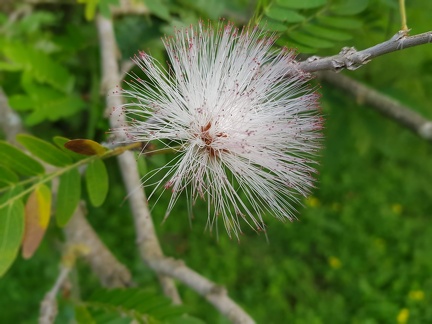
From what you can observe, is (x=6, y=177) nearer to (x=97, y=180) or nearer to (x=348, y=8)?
(x=97, y=180)

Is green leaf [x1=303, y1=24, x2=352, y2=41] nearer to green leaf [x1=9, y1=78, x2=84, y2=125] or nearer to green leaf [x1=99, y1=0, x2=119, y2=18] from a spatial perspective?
green leaf [x1=99, y1=0, x2=119, y2=18]

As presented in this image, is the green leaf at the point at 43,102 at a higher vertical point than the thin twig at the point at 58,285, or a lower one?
higher

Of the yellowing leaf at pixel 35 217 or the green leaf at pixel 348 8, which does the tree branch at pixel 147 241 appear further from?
the green leaf at pixel 348 8

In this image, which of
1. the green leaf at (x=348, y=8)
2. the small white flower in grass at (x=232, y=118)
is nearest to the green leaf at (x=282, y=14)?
the small white flower in grass at (x=232, y=118)

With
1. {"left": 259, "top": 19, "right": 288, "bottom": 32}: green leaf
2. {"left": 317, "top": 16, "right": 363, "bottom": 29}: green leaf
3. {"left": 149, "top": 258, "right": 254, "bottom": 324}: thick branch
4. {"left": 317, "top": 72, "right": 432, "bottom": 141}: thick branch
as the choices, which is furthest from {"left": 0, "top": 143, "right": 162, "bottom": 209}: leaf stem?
{"left": 317, "top": 72, "right": 432, "bottom": 141}: thick branch

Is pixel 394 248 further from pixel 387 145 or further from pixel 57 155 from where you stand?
pixel 57 155

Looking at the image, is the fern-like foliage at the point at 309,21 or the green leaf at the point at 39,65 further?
the green leaf at the point at 39,65
